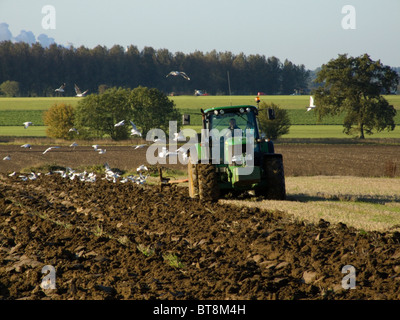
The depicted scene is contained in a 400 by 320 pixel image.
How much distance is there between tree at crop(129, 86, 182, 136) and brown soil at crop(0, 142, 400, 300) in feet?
131

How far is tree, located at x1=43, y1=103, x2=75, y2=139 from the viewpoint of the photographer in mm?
55603

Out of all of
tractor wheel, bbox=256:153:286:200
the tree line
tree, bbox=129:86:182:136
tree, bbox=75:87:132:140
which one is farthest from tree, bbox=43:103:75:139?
tractor wheel, bbox=256:153:286:200

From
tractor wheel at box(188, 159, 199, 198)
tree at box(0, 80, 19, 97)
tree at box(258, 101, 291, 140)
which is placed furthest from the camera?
tree at box(0, 80, 19, 97)

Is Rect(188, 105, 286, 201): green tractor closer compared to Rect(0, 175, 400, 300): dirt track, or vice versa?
Rect(0, 175, 400, 300): dirt track

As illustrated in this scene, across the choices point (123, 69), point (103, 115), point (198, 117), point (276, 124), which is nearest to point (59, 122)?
point (103, 115)

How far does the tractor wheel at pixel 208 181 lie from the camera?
1369 cm

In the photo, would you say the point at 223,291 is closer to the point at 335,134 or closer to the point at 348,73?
the point at 348,73

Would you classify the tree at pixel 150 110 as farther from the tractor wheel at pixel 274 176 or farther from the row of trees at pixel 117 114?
the tractor wheel at pixel 274 176

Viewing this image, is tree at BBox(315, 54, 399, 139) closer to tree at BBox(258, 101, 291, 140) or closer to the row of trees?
tree at BBox(258, 101, 291, 140)

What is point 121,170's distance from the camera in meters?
26.8

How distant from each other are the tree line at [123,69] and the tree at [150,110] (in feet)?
68.5

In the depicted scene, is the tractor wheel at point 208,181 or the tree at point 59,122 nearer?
the tractor wheel at point 208,181

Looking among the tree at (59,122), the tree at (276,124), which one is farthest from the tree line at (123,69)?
the tree at (276,124)
